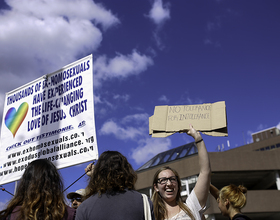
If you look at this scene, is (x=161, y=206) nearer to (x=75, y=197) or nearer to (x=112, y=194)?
(x=112, y=194)

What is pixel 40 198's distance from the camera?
77.1 inches

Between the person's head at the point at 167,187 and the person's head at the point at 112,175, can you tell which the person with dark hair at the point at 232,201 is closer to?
the person's head at the point at 167,187

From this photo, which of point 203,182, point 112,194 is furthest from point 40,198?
point 203,182

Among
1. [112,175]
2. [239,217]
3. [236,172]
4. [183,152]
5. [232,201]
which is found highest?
[183,152]

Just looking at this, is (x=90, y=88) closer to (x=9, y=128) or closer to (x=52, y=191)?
(x=9, y=128)

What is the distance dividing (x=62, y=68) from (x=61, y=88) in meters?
0.41

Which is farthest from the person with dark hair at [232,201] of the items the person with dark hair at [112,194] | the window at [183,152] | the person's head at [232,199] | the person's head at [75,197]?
the window at [183,152]

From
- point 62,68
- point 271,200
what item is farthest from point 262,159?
point 62,68

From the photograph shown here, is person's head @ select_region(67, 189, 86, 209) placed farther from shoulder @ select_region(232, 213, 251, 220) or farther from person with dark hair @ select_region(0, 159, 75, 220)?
shoulder @ select_region(232, 213, 251, 220)

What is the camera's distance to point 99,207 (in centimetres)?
195

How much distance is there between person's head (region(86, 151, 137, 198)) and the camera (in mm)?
2062

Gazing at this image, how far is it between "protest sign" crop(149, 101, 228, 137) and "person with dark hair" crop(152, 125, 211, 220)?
0.26m

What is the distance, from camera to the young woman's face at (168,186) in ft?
8.63

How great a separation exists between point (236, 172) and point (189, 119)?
21806mm
